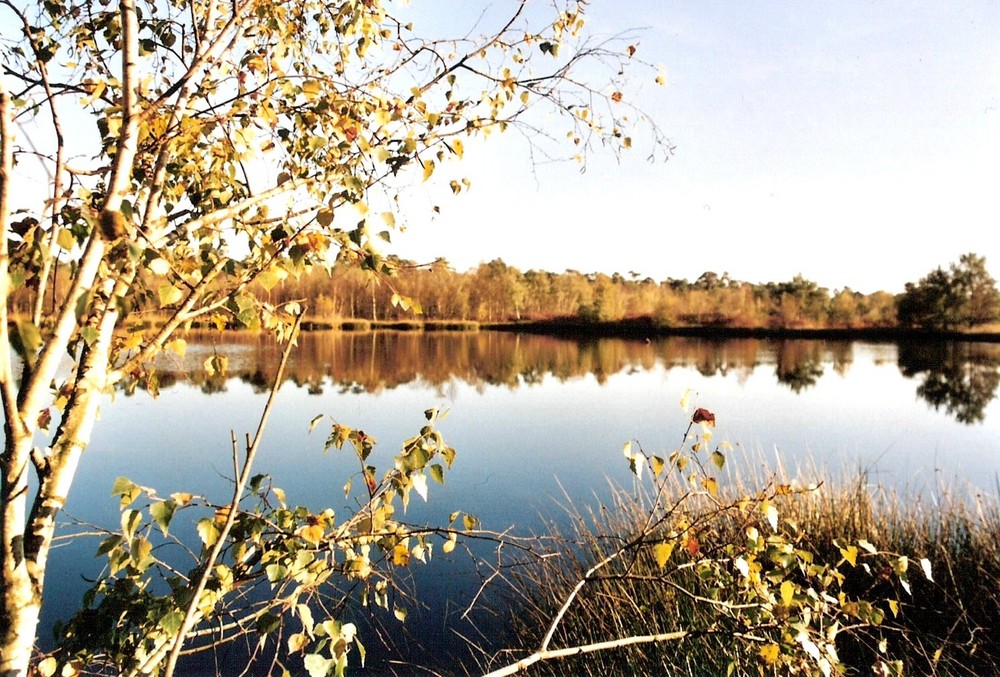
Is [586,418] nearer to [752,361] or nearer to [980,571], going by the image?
[980,571]

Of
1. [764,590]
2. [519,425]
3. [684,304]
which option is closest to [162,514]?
[764,590]

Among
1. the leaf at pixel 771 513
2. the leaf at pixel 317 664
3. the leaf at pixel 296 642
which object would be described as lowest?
the leaf at pixel 296 642

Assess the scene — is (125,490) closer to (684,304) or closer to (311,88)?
(311,88)

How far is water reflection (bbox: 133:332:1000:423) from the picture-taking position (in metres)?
17.9

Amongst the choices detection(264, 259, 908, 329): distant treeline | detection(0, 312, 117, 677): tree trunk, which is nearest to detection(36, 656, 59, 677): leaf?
detection(0, 312, 117, 677): tree trunk

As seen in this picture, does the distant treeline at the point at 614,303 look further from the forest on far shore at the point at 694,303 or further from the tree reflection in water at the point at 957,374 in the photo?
the tree reflection in water at the point at 957,374

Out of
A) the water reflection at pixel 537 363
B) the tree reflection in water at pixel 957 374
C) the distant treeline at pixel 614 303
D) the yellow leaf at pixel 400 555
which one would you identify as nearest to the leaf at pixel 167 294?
the yellow leaf at pixel 400 555

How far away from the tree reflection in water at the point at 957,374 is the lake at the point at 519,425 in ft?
0.42

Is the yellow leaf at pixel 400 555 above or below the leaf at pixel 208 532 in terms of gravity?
below

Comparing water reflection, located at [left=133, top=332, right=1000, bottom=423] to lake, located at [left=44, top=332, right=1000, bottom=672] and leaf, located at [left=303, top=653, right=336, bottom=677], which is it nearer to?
lake, located at [left=44, top=332, right=1000, bottom=672]

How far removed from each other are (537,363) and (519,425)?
13073mm

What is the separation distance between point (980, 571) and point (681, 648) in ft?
6.08

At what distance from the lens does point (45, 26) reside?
5.12 feet

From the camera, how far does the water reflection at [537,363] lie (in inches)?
705
